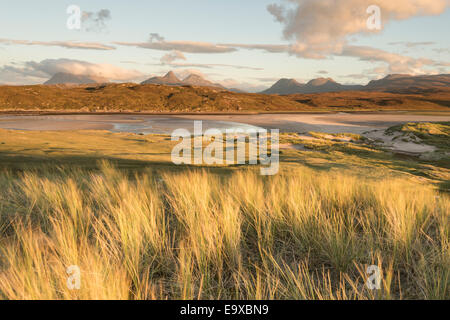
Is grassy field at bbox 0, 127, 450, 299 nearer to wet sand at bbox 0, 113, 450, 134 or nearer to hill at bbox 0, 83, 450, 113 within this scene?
wet sand at bbox 0, 113, 450, 134

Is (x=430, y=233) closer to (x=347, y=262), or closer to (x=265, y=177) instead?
(x=347, y=262)

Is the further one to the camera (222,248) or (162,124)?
(162,124)

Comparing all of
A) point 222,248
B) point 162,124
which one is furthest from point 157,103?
point 222,248

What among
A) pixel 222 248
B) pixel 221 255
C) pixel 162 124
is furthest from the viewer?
pixel 162 124

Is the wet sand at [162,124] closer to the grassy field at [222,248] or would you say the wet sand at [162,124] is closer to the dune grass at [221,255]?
the grassy field at [222,248]

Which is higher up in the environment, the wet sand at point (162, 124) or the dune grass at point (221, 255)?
the wet sand at point (162, 124)

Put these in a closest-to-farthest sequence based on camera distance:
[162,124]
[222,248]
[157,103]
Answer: [222,248]
[162,124]
[157,103]

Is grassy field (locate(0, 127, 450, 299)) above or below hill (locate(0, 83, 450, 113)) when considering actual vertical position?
below

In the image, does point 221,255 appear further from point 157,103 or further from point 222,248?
point 157,103

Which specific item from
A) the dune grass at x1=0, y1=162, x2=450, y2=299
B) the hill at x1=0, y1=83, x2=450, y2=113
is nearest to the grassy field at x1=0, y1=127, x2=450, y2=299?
the dune grass at x1=0, y1=162, x2=450, y2=299

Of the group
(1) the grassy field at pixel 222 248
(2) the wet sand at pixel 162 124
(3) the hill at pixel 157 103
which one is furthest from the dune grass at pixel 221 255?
(3) the hill at pixel 157 103
